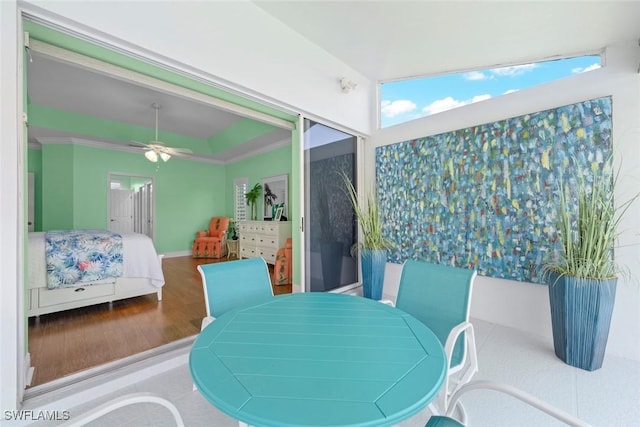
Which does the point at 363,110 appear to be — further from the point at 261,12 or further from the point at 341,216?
the point at 261,12

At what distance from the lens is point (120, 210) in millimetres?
6355

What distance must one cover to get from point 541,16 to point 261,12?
2.40 m

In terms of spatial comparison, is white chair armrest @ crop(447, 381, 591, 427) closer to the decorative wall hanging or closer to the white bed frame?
the white bed frame

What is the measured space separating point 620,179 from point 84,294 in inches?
208

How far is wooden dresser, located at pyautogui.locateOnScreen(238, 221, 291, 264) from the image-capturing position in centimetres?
499

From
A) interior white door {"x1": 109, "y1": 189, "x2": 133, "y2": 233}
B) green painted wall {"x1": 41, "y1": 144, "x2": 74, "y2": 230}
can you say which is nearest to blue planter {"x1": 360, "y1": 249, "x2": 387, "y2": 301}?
interior white door {"x1": 109, "y1": 189, "x2": 133, "y2": 233}

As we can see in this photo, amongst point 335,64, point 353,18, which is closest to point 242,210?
point 335,64

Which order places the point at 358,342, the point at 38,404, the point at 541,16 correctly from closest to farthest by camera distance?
the point at 358,342, the point at 38,404, the point at 541,16

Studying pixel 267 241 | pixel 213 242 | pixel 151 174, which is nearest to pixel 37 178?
pixel 151 174

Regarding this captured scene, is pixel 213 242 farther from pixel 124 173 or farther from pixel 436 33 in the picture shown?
pixel 436 33

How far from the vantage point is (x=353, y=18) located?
259 centimetres

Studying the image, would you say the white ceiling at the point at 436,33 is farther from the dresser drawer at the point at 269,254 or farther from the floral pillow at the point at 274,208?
the dresser drawer at the point at 269,254

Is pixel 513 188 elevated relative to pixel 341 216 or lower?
elevated
